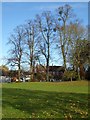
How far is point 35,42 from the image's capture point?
59500mm

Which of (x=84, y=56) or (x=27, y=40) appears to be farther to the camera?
(x=27, y=40)

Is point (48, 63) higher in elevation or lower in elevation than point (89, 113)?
higher

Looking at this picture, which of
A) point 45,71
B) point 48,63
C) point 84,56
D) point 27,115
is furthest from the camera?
point 45,71

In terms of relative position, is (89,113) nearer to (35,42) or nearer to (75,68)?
(75,68)

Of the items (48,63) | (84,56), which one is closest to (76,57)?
(84,56)

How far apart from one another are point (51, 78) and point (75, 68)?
42.8 ft

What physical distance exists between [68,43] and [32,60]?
10.1 m

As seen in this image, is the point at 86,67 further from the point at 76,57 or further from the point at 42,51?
the point at 42,51

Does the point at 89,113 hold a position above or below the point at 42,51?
below

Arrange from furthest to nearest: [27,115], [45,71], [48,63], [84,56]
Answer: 1. [45,71]
2. [48,63]
3. [84,56]
4. [27,115]

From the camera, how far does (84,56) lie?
52375mm

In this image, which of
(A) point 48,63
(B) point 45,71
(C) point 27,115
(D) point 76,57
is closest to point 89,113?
(C) point 27,115

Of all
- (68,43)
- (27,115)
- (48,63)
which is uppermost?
(68,43)

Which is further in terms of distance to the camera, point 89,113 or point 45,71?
point 45,71
